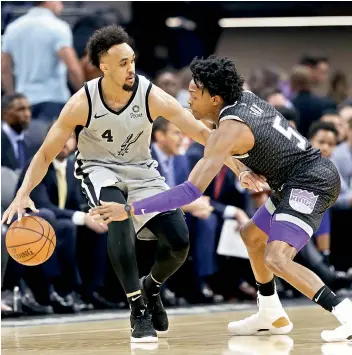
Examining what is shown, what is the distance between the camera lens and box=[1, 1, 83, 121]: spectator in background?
32.1 ft

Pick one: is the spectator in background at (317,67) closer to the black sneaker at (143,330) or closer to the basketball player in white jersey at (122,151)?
the basketball player in white jersey at (122,151)

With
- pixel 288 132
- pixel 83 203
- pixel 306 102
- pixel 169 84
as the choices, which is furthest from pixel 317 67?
pixel 288 132

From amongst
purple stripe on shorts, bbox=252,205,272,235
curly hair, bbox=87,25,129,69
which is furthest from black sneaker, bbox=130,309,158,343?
curly hair, bbox=87,25,129,69

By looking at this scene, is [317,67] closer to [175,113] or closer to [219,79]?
[175,113]

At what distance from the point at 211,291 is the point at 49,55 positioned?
9.05 ft

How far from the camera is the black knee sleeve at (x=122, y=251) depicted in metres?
6.15

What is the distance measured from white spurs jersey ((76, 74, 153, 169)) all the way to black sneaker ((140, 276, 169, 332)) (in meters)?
0.89

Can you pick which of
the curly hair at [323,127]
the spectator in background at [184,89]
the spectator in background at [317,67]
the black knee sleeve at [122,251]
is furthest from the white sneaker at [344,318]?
the spectator in background at [317,67]

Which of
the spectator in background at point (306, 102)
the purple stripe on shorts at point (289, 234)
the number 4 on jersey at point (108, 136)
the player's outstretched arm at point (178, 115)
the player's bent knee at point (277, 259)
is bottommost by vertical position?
the spectator in background at point (306, 102)

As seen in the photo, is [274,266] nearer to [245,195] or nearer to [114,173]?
[114,173]

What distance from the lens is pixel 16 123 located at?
29.4ft

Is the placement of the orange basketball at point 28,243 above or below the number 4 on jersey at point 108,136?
below

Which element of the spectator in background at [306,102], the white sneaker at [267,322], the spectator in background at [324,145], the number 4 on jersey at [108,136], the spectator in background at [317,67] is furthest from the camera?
the spectator in background at [317,67]

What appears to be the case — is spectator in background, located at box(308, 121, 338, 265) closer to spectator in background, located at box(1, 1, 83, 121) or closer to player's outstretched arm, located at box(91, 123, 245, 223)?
spectator in background, located at box(1, 1, 83, 121)
